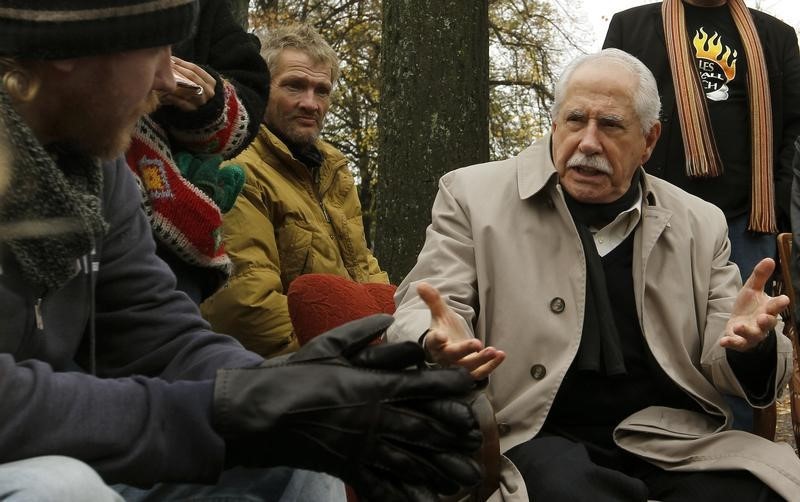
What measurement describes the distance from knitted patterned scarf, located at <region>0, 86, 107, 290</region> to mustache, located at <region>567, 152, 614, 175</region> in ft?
5.97

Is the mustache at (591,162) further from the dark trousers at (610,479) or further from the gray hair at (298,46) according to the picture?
the gray hair at (298,46)

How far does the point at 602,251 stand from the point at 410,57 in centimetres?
261

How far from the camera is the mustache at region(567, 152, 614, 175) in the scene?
3.62 meters

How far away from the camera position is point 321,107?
501 centimetres

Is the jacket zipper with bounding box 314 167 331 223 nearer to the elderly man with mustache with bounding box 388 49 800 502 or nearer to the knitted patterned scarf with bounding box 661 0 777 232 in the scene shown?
the elderly man with mustache with bounding box 388 49 800 502

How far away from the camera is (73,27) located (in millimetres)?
2047

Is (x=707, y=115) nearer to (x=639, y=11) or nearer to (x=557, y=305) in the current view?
(x=639, y=11)

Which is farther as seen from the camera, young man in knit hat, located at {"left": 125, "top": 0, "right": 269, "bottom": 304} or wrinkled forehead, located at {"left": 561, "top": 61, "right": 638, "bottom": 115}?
wrinkled forehead, located at {"left": 561, "top": 61, "right": 638, "bottom": 115}

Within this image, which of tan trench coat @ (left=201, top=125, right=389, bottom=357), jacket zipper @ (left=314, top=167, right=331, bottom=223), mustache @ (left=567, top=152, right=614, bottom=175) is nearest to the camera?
mustache @ (left=567, top=152, right=614, bottom=175)

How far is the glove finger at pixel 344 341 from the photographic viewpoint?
203 cm

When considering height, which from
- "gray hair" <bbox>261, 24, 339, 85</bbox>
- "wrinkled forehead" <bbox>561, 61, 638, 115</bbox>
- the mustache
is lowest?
the mustache

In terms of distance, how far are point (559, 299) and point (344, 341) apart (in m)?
1.49

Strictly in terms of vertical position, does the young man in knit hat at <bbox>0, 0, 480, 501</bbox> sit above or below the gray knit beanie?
below

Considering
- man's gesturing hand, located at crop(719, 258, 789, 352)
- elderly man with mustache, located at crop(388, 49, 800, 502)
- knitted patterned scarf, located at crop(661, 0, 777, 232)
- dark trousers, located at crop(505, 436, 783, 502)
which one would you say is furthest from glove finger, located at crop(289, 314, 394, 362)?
knitted patterned scarf, located at crop(661, 0, 777, 232)
